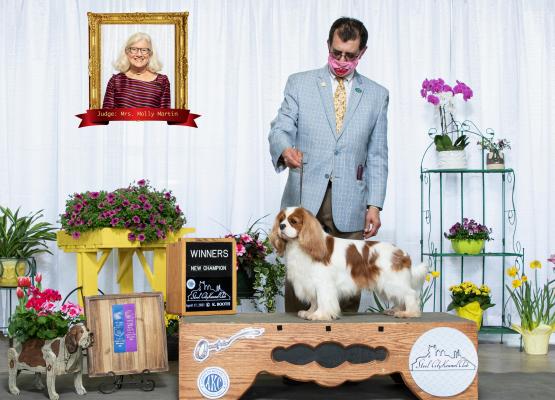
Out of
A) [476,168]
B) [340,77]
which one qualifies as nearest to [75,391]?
[340,77]

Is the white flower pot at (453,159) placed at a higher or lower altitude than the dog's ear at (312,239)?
higher

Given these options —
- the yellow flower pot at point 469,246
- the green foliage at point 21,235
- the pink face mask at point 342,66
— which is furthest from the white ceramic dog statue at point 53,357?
the yellow flower pot at point 469,246

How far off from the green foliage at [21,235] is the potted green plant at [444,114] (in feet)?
8.72

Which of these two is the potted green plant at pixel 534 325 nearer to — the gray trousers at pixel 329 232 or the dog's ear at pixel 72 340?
the gray trousers at pixel 329 232

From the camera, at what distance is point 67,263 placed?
5.46 metres

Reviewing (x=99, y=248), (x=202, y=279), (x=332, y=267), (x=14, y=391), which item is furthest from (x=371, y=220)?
(x=14, y=391)

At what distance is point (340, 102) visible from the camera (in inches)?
141

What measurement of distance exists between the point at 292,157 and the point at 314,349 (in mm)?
804

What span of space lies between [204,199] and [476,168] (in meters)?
1.95

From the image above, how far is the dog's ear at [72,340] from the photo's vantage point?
3.20 meters

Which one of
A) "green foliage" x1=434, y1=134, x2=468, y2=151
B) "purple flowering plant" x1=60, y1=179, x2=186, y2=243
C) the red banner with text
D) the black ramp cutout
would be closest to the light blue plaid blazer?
the black ramp cutout

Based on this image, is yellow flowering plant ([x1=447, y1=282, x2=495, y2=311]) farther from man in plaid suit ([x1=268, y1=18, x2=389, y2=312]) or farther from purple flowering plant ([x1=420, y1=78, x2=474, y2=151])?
man in plaid suit ([x1=268, y1=18, x2=389, y2=312])

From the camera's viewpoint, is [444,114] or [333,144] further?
[444,114]

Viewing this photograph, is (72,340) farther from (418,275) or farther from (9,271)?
(9,271)
